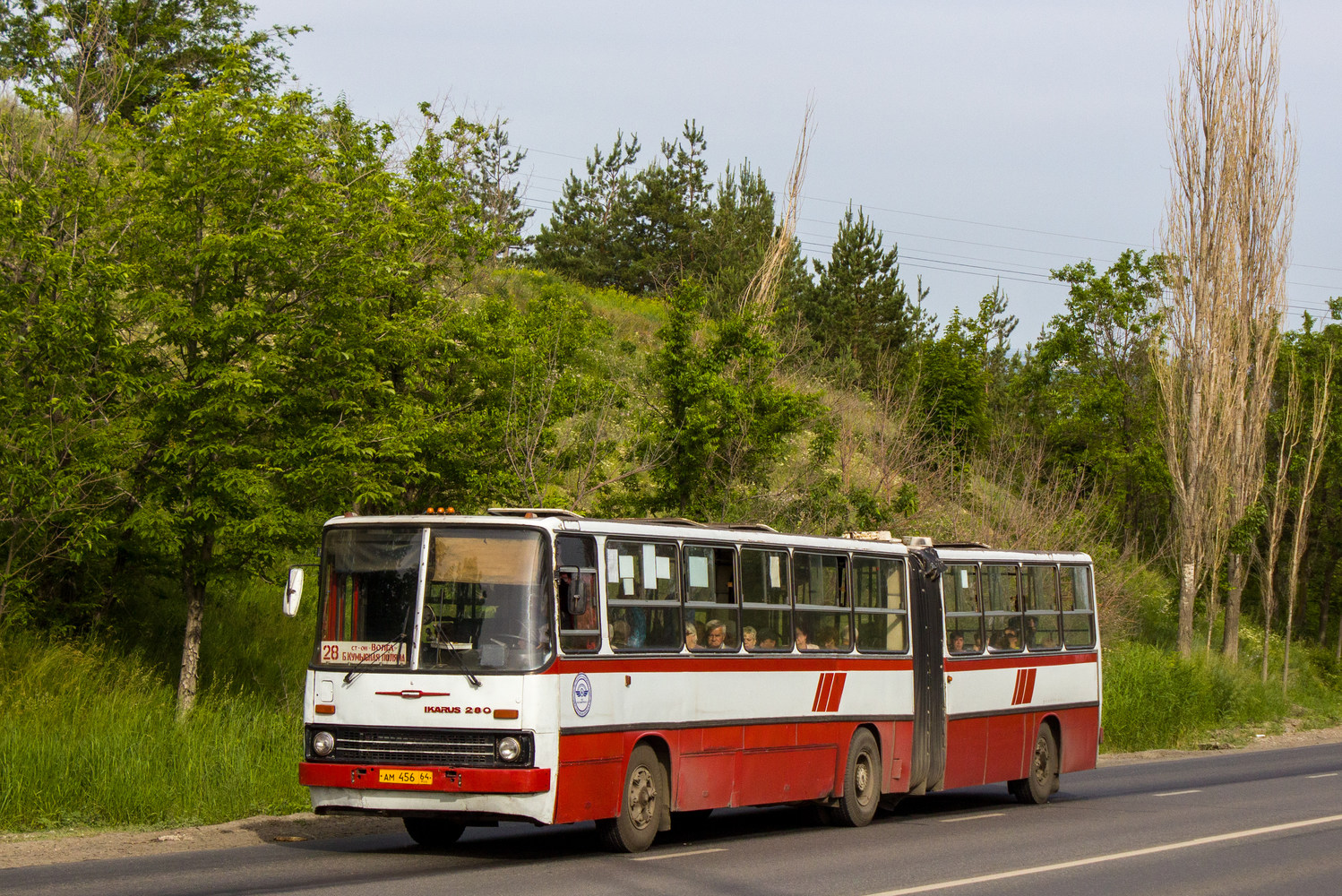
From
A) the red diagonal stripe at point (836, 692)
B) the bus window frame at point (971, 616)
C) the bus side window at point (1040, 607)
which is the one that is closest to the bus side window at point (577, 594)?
the red diagonal stripe at point (836, 692)

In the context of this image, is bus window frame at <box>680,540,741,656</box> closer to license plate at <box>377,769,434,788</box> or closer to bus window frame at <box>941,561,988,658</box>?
license plate at <box>377,769,434,788</box>

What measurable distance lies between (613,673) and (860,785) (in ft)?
15.9

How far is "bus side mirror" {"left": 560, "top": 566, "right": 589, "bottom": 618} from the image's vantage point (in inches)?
460

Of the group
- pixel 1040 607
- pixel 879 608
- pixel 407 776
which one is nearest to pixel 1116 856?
pixel 879 608

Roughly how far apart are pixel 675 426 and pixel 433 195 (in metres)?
5.13

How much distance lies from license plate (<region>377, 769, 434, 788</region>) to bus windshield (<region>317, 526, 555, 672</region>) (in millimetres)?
821

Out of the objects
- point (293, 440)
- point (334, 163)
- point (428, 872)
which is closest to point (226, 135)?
point (334, 163)

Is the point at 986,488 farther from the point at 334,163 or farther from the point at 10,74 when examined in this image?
the point at 10,74

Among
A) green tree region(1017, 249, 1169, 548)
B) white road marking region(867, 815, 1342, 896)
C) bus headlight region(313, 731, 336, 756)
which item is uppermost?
green tree region(1017, 249, 1169, 548)

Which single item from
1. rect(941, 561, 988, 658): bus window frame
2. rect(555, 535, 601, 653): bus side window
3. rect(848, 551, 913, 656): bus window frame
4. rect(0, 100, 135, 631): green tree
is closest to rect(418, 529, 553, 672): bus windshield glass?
rect(555, 535, 601, 653): bus side window

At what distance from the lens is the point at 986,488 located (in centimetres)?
3550

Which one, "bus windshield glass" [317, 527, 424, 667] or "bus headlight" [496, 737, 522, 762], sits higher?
"bus windshield glass" [317, 527, 424, 667]

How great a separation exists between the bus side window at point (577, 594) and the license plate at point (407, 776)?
4.75ft

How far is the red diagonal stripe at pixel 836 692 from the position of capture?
15.4 m
